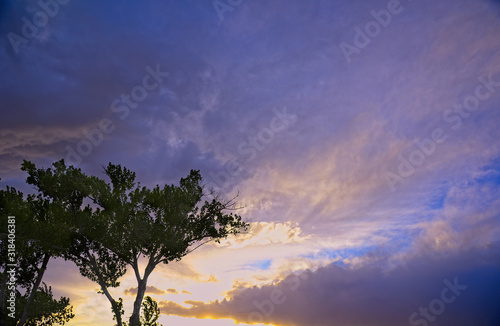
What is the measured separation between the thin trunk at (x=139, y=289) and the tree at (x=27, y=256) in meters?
7.43

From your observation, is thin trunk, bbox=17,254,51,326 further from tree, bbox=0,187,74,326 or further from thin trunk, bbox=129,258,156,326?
thin trunk, bbox=129,258,156,326

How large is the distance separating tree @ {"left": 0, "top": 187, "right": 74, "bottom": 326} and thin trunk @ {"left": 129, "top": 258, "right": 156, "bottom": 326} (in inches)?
292

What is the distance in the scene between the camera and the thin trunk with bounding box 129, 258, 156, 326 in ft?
81.6

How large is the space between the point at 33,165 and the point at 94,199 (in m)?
6.25

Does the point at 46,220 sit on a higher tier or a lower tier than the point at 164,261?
higher

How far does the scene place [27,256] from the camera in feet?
93.1

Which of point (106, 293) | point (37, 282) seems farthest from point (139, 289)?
point (37, 282)

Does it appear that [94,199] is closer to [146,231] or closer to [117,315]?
[146,231]

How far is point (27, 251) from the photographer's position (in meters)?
25.9

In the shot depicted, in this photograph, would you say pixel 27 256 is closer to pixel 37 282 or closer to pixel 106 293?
pixel 37 282

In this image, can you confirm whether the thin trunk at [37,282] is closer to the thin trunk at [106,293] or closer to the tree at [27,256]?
Answer: the tree at [27,256]

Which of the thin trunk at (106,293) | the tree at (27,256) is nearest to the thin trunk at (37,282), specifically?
the tree at (27,256)

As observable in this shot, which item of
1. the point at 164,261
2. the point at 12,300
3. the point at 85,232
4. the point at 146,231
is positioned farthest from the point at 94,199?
the point at 12,300

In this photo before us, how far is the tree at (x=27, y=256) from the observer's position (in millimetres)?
24469
